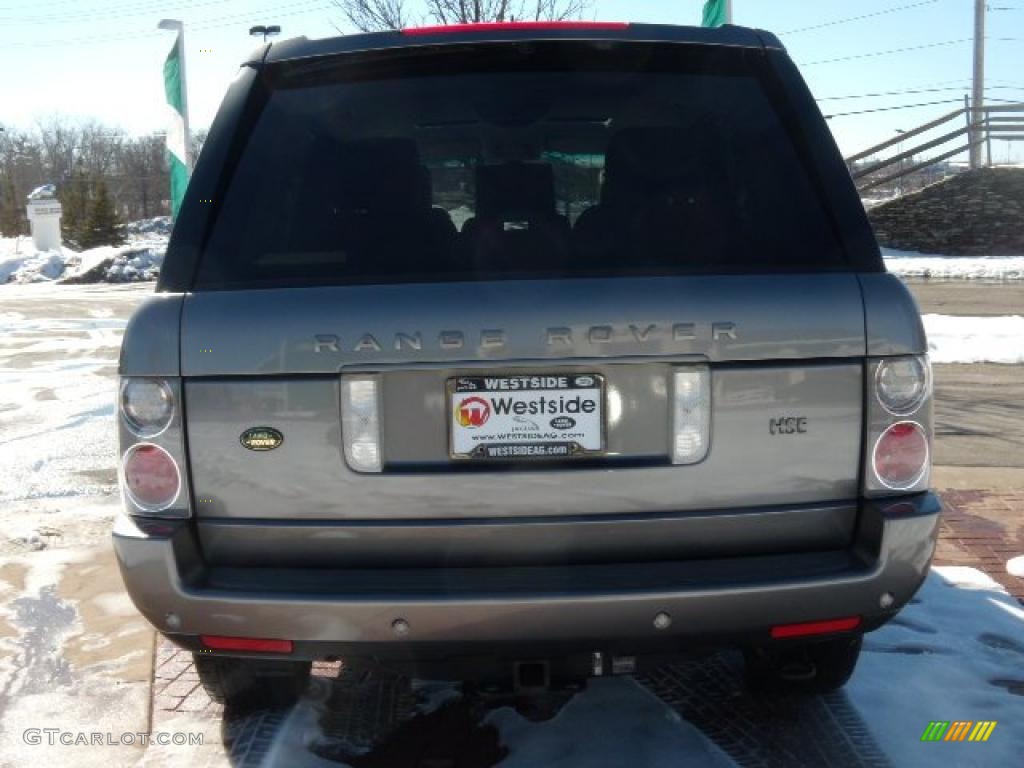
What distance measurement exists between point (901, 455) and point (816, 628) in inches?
18.4

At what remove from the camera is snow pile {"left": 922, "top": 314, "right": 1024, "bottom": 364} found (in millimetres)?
10188

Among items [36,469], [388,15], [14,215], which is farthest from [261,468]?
[14,215]

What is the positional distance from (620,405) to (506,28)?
1.13 meters

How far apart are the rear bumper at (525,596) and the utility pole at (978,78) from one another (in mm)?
28974

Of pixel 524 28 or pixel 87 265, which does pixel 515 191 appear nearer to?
pixel 524 28

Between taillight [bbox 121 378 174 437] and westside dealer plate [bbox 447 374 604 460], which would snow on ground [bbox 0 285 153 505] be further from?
westside dealer plate [bbox 447 374 604 460]

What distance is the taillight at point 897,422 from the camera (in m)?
2.42

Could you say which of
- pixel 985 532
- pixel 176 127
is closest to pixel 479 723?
pixel 985 532

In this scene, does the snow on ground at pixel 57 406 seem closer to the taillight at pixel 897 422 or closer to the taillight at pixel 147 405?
the taillight at pixel 147 405

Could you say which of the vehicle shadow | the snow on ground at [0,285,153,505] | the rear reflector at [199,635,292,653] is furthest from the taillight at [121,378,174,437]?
the snow on ground at [0,285,153,505]

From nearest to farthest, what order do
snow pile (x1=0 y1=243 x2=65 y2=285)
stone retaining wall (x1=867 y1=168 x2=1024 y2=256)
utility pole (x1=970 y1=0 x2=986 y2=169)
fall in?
stone retaining wall (x1=867 y1=168 x2=1024 y2=256) → utility pole (x1=970 y1=0 x2=986 y2=169) → snow pile (x1=0 y1=243 x2=65 y2=285)

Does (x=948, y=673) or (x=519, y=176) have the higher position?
(x=519, y=176)

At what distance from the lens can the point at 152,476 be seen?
7.97 ft

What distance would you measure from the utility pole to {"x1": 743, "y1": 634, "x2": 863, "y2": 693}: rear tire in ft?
93.0
